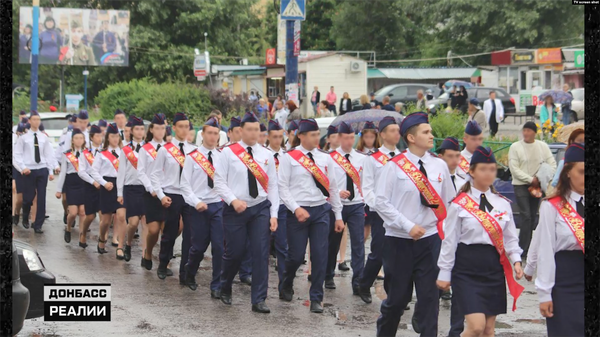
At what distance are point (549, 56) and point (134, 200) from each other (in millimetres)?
31674

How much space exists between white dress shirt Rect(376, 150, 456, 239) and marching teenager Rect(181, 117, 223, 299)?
3.21 metres

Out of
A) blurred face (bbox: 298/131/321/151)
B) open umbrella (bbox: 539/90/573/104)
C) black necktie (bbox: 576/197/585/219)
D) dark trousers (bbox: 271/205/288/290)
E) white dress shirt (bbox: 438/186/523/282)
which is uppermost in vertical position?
open umbrella (bbox: 539/90/573/104)

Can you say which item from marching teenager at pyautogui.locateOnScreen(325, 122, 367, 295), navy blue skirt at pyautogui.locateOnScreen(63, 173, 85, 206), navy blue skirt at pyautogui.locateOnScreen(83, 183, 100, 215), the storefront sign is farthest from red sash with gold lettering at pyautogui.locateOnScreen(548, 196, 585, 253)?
the storefront sign

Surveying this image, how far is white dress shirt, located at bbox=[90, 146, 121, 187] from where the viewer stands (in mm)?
13766

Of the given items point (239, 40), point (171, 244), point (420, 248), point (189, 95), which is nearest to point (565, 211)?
point (420, 248)

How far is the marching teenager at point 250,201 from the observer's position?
30.8ft

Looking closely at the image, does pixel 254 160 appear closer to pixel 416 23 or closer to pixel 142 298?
pixel 142 298

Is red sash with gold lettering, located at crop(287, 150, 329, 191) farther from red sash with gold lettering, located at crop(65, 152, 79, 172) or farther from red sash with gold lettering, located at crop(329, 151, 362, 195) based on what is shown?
red sash with gold lettering, located at crop(65, 152, 79, 172)

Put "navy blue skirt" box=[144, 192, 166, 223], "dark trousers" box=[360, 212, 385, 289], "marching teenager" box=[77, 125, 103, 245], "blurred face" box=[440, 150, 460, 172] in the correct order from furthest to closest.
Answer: "marching teenager" box=[77, 125, 103, 245], "navy blue skirt" box=[144, 192, 166, 223], "dark trousers" box=[360, 212, 385, 289], "blurred face" box=[440, 150, 460, 172]

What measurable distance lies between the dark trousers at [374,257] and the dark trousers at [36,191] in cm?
761

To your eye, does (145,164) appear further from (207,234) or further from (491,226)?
(491,226)

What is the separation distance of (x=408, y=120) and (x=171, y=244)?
4.81 m

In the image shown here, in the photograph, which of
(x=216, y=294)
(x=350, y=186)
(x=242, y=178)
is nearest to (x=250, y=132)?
(x=242, y=178)

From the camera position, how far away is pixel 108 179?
45.5 ft
